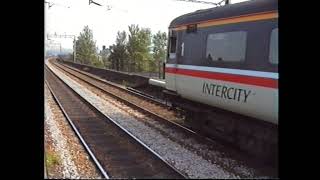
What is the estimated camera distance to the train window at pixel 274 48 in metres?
7.94

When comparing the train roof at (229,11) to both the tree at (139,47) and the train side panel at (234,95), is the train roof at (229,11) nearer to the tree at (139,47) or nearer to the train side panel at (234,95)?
the train side panel at (234,95)

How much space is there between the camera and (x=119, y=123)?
43.0ft

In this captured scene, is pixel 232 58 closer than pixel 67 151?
Yes

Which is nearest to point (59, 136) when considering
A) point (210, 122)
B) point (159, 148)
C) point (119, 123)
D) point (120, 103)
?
point (119, 123)

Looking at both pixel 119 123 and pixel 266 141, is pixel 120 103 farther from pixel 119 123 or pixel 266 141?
pixel 266 141

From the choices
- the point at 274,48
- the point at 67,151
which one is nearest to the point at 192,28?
the point at 274,48

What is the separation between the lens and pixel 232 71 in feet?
30.4

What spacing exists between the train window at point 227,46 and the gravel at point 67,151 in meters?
3.66

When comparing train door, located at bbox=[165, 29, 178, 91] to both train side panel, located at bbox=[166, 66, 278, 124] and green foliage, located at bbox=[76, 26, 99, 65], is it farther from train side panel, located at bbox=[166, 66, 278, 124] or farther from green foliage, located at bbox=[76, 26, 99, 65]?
green foliage, located at bbox=[76, 26, 99, 65]

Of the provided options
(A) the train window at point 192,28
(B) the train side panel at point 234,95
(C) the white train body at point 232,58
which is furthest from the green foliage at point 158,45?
(B) the train side panel at point 234,95

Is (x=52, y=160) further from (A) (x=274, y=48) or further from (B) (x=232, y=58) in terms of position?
(A) (x=274, y=48)

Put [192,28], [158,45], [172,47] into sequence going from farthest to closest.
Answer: [158,45], [172,47], [192,28]

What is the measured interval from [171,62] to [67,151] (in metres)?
4.36
